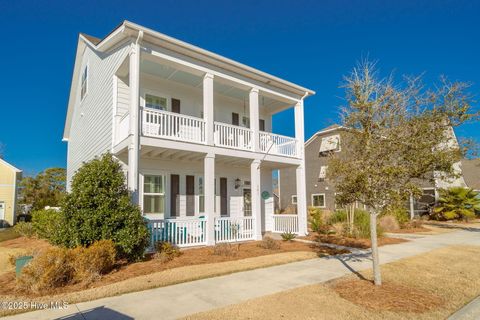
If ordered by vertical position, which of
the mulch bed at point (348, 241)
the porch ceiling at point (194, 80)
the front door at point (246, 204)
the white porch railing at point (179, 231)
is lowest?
the mulch bed at point (348, 241)

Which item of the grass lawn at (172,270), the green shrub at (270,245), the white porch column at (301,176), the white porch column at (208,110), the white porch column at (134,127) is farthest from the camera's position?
the white porch column at (301,176)

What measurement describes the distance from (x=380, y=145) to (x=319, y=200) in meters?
22.2

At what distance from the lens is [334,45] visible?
22.1 metres

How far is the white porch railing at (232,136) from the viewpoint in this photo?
11.9 meters

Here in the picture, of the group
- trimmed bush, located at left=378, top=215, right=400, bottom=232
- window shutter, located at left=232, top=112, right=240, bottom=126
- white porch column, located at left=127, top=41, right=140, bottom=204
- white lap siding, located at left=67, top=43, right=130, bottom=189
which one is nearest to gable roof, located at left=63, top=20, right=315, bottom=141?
white lap siding, located at left=67, top=43, right=130, bottom=189

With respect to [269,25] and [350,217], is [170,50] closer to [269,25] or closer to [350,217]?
[350,217]

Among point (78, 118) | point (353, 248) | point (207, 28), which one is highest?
point (207, 28)

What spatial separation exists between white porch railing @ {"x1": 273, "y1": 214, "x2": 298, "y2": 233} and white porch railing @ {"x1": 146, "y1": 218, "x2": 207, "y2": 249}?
5107 millimetres

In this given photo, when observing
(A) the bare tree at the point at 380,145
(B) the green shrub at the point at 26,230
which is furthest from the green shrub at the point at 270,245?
(B) the green shrub at the point at 26,230

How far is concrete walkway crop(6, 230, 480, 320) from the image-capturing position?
4.65 metres

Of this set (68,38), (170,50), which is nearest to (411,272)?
(170,50)

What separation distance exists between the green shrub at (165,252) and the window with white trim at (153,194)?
8.88ft

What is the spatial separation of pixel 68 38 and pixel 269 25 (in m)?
14.0

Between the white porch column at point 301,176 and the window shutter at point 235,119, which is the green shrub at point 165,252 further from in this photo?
the window shutter at point 235,119
